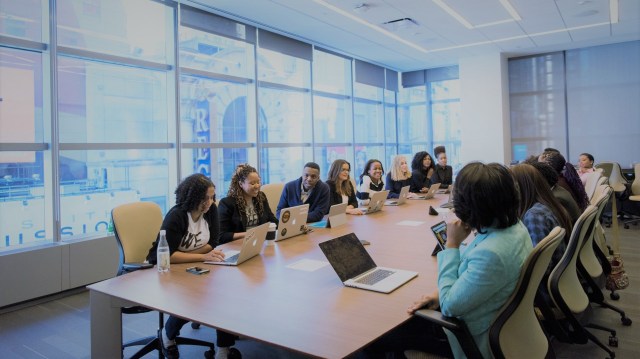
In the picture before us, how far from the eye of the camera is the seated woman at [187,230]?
2691 millimetres

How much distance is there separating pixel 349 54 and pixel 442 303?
746cm

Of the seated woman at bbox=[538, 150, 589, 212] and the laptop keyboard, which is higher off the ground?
the seated woman at bbox=[538, 150, 589, 212]

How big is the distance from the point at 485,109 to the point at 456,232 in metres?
7.86

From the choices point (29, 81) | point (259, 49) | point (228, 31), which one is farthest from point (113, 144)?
point (259, 49)

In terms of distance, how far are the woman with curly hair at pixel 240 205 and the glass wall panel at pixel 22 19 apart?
2.45 meters

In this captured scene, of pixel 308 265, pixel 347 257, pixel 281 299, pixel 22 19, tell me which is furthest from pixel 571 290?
pixel 22 19

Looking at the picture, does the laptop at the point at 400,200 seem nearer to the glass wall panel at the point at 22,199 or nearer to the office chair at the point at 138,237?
the office chair at the point at 138,237

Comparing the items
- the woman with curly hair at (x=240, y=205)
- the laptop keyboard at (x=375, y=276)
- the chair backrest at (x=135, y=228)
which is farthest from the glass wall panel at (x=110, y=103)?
the laptop keyboard at (x=375, y=276)

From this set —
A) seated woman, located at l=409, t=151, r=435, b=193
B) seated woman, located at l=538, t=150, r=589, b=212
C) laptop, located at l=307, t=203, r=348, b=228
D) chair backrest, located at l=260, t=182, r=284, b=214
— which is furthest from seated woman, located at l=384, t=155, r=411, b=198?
seated woman, located at l=538, t=150, r=589, b=212

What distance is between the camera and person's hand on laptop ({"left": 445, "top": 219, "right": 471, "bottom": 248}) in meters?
1.73

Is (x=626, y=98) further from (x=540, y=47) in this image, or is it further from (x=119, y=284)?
(x=119, y=284)

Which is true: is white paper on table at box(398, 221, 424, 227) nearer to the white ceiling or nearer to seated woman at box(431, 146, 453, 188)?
the white ceiling

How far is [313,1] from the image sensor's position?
5.51 meters

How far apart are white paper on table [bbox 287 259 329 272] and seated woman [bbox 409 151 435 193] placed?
162 inches
